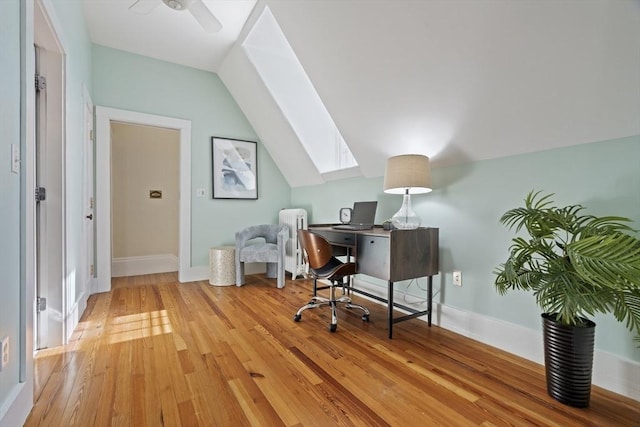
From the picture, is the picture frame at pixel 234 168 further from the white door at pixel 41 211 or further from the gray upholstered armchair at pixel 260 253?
the white door at pixel 41 211

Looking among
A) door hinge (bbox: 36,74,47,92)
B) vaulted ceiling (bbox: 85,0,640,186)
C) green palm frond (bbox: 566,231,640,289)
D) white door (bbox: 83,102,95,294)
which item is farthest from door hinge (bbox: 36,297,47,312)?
green palm frond (bbox: 566,231,640,289)

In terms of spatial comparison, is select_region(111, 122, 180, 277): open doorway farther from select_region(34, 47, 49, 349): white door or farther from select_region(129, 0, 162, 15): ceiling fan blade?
select_region(34, 47, 49, 349): white door

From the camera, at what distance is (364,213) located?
2.78m

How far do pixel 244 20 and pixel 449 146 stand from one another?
236cm

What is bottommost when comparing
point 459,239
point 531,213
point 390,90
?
point 459,239

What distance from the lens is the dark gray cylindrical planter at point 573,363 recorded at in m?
1.36

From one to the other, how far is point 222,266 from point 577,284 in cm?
327

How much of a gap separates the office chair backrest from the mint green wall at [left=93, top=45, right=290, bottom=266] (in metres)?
2.04

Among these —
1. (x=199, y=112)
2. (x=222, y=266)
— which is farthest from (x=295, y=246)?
(x=199, y=112)

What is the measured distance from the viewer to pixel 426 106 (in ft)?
7.07

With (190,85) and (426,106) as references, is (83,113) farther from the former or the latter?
(426,106)

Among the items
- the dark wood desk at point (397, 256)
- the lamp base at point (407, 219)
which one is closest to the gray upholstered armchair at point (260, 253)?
the dark wood desk at point (397, 256)

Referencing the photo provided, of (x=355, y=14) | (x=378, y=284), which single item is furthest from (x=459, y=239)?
(x=355, y=14)

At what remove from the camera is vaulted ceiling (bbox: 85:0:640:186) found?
1388mm
